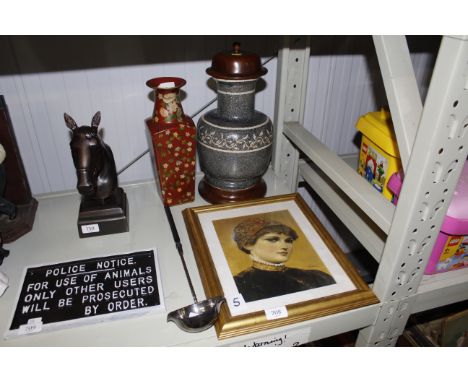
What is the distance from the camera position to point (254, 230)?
2.67 ft

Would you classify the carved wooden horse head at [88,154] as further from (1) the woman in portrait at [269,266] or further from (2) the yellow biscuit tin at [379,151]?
(2) the yellow biscuit tin at [379,151]

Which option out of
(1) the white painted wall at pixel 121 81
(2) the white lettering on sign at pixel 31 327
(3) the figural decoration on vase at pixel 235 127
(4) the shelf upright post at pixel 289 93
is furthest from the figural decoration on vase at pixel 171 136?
(2) the white lettering on sign at pixel 31 327

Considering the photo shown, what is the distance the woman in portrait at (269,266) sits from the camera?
2.24 ft

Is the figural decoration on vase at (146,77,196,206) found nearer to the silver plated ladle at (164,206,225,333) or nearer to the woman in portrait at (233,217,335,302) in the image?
the woman in portrait at (233,217,335,302)

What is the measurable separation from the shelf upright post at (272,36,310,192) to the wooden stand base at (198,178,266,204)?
0.48 feet

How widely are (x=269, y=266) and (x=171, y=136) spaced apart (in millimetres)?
335

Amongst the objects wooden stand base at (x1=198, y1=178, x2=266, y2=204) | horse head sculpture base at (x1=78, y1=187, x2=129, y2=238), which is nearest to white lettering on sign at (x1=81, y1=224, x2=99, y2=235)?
horse head sculpture base at (x1=78, y1=187, x2=129, y2=238)

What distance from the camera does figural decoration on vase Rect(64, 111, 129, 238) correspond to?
2.33 ft

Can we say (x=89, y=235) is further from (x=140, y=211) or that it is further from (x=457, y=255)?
(x=457, y=255)

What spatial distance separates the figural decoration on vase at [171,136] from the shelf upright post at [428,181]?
1.48ft

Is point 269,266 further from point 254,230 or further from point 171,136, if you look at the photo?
point 171,136

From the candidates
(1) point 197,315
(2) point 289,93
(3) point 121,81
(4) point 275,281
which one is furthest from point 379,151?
(3) point 121,81
